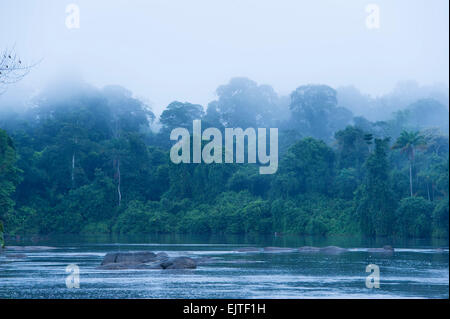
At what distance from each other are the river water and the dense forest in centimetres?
1060

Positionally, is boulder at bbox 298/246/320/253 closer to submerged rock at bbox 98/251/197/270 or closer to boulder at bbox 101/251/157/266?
submerged rock at bbox 98/251/197/270

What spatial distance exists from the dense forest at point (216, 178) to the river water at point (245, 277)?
10.6m

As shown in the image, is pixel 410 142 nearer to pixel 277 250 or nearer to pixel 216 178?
pixel 216 178

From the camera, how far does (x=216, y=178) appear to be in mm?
54406

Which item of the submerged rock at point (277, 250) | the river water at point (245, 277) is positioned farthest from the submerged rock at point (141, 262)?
the submerged rock at point (277, 250)

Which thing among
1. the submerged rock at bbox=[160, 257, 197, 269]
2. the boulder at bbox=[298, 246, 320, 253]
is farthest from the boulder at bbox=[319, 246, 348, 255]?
the submerged rock at bbox=[160, 257, 197, 269]

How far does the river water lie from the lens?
1842 centimetres

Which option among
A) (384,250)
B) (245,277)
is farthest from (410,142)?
(245,277)

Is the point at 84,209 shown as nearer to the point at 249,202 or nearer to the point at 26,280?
the point at 249,202

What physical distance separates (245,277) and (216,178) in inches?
1271

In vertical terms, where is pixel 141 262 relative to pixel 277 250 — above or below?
below

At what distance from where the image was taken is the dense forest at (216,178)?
144 feet

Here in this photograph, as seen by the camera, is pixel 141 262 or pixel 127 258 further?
pixel 141 262
